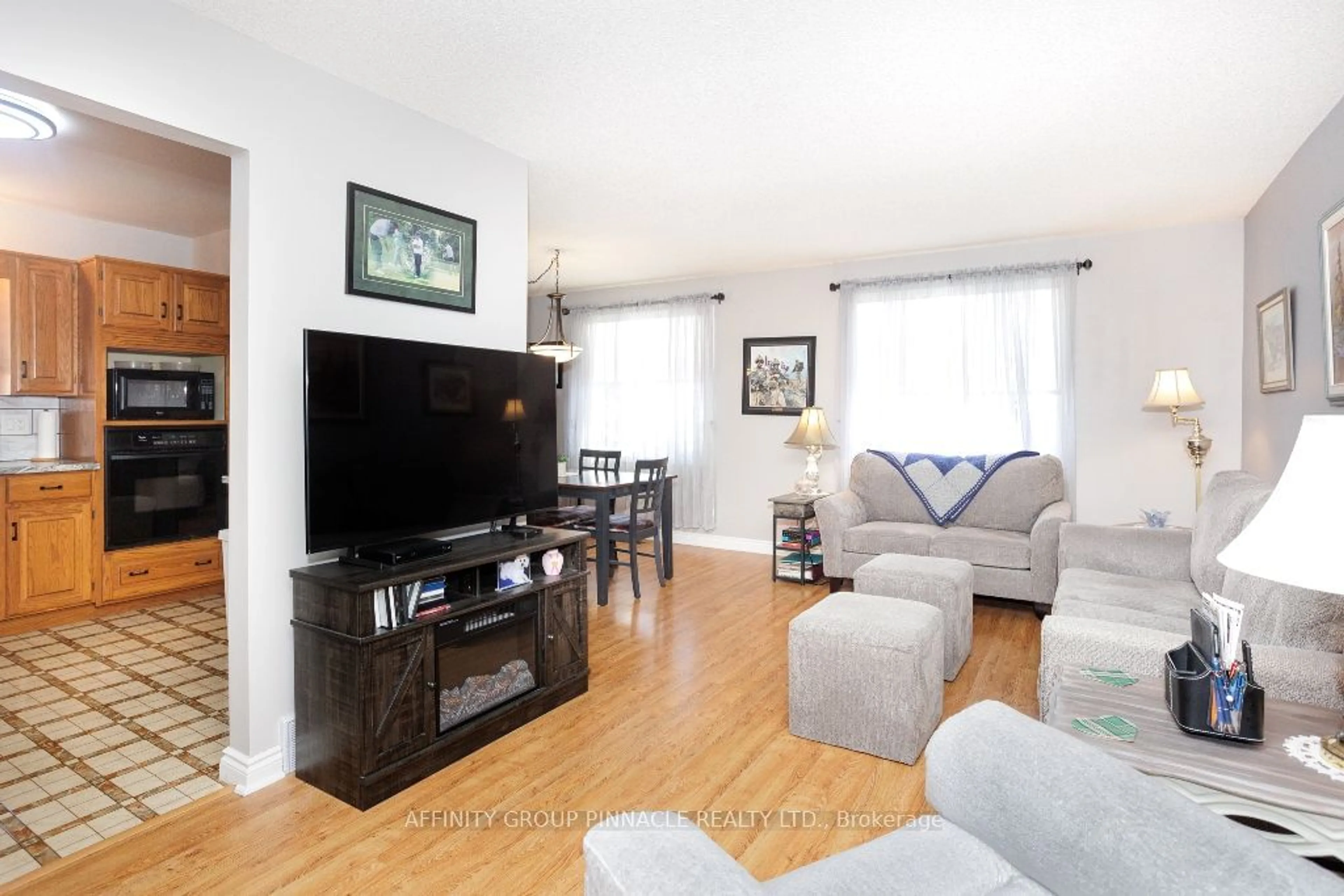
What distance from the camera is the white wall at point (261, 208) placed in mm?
2086

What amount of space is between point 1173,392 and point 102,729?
5.79m

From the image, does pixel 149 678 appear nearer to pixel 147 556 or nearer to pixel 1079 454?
pixel 147 556

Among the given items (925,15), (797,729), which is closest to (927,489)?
(797,729)

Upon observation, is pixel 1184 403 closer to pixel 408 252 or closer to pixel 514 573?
pixel 514 573

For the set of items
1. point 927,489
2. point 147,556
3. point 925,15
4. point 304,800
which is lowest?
point 304,800

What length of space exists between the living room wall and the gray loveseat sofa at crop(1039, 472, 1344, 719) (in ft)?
1.69

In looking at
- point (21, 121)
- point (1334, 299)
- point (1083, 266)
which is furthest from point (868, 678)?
point (21, 121)

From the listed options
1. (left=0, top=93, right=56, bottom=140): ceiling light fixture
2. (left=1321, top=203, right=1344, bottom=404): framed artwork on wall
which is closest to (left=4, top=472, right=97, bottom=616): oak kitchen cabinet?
(left=0, top=93, right=56, bottom=140): ceiling light fixture

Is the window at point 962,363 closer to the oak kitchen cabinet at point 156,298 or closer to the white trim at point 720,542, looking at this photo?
the white trim at point 720,542

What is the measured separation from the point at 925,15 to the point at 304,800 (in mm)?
3225

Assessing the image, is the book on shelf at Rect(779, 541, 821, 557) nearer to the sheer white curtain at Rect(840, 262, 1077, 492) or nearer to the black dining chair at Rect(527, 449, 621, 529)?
the sheer white curtain at Rect(840, 262, 1077, 492)

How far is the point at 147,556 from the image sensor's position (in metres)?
4.63

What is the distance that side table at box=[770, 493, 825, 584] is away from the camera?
17.3 feet

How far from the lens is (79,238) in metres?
4.73
